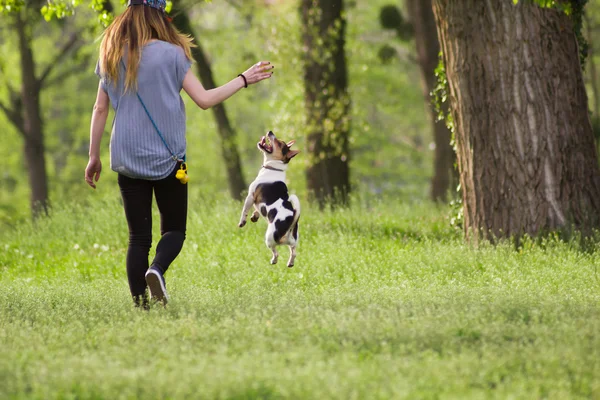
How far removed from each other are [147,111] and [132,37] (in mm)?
533

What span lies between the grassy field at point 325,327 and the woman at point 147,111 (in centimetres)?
55

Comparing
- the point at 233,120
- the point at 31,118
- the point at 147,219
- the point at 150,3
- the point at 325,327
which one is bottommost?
the point at 325,327

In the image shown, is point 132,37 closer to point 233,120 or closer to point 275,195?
point 275,195

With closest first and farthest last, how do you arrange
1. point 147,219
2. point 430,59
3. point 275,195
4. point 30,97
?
point 275,195
point 147,219
point 430,59
point 30,97

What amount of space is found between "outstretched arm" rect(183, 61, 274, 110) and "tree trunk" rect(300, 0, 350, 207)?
32.4ft

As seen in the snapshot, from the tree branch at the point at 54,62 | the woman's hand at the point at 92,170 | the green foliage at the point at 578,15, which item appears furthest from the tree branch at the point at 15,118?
the woman's hand at the point at 92,170

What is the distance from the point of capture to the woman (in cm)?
613

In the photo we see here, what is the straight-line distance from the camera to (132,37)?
6.16 meters

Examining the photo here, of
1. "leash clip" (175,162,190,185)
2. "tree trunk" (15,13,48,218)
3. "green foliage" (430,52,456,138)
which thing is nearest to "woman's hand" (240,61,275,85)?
"leash clip" (175,162,190,185)

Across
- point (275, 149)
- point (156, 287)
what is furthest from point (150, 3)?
point (156, 287)

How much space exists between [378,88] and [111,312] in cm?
2505

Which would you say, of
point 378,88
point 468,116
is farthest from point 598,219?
point 378,88

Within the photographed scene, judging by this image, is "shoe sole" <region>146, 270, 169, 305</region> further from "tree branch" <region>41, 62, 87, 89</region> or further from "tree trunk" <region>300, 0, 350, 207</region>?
"tree branch" <region>41, 62, 87, 89</region>

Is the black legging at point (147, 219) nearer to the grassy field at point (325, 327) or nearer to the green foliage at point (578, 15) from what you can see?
the grassy field at point (325, 327)
